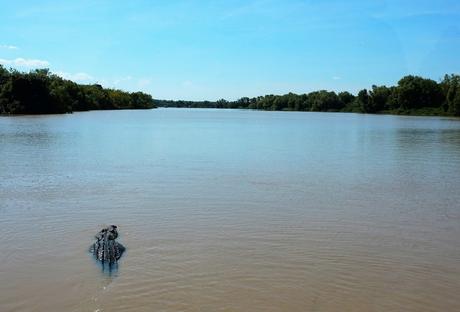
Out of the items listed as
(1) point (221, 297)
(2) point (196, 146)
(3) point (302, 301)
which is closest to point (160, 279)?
(1) point (221, 297)

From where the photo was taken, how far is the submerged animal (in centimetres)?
838

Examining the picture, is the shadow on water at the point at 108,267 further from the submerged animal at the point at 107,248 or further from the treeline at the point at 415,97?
the treeline at the point at 415,97

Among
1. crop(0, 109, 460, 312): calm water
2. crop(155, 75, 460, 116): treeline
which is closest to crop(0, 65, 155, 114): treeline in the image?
crop(0, 109, 460, 312): calm water

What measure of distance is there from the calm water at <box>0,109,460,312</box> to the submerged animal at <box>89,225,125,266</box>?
0.54 ft

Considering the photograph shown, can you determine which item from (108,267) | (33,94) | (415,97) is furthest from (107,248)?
(415,97)

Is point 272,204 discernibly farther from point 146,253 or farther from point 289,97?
point 289,97

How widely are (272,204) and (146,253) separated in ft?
16.8

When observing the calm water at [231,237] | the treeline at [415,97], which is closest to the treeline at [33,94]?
the calm water at [231,237]

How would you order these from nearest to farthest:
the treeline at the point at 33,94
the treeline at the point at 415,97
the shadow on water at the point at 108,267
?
the shadow on water at the point at 108,267 < the treeline at the point at 33,94 < the treeline at the point at 415,97

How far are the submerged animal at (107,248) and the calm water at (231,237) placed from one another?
165mm

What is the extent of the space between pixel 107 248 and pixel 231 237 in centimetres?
261

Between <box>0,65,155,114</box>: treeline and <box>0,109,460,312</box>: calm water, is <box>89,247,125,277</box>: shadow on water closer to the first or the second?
<box>0,109,460,312</box>: calm water

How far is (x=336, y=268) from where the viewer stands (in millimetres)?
8273

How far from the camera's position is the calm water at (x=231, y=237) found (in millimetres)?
7074
